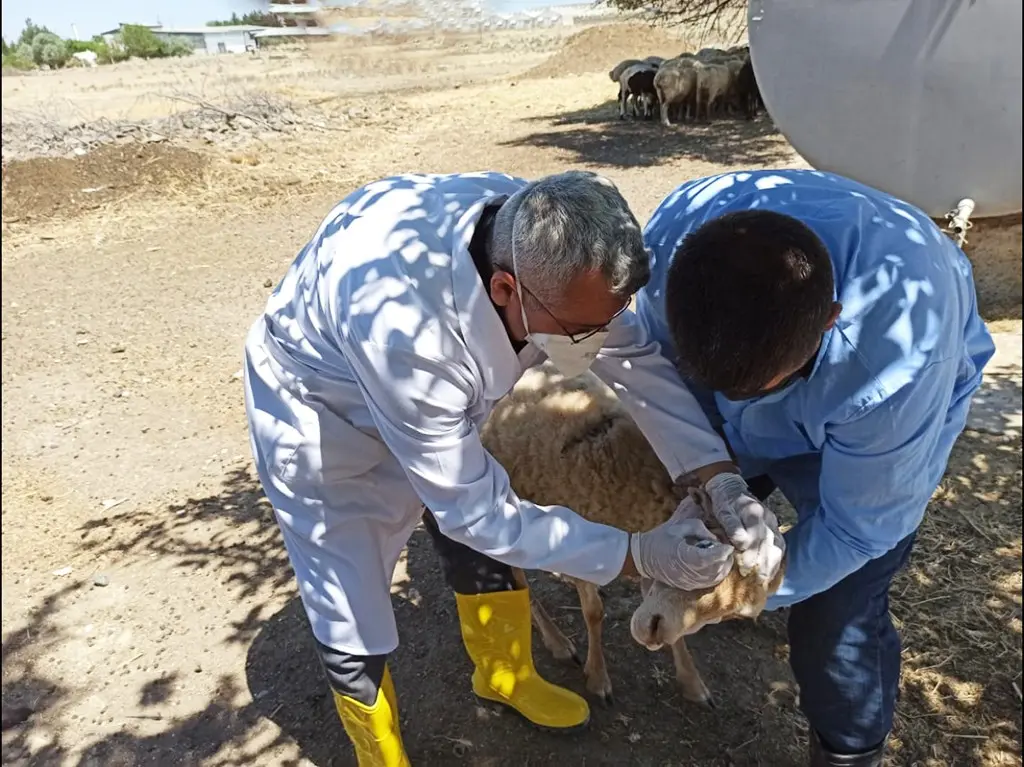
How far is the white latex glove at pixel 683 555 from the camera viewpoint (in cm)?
188

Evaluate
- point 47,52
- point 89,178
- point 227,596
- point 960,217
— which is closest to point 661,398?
point 227,596

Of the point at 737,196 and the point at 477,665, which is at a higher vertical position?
the point at 737,196

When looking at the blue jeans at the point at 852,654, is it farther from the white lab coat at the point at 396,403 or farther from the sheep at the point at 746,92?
the sheep at the point at 746,92

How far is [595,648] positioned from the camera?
291 cm

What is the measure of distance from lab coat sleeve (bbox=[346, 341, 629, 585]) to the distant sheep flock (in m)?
13.0

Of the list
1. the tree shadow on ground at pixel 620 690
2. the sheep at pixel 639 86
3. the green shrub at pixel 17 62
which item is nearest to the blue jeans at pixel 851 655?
the tree shadow on ground at pixel 620 690

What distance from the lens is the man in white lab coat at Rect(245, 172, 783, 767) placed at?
166cm

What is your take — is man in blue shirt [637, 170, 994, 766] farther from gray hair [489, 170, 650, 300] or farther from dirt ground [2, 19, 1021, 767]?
dirt ground [2, 19, 1021, 767]

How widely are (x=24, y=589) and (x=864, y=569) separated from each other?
3626mm

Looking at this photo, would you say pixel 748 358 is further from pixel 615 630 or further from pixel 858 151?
pixel 858 151

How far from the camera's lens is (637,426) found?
2.47 metres

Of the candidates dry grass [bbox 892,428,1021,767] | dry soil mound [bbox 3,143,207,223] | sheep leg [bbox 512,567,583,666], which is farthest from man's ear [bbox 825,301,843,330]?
dry soil mound [bbox 3,143,207,223]

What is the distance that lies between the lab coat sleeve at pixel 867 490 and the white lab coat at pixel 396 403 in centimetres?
36

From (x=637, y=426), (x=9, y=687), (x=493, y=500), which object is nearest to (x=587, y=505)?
(x=637, y=426)
